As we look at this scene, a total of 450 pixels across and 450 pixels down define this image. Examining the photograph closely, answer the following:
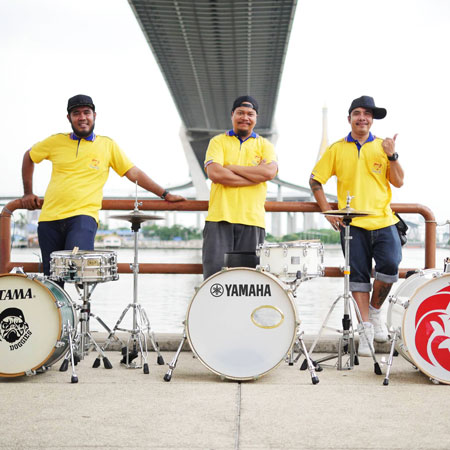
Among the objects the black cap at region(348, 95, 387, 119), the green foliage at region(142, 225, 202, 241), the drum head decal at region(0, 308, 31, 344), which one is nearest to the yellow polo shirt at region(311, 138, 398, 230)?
the black cap at region(348, 95, 387, 119)

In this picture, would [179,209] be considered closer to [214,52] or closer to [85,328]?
[85,328]

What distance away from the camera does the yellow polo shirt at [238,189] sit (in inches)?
182

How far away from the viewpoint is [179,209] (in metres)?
5.31

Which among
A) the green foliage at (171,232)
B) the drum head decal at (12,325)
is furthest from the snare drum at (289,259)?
the green foliage at (171,232)

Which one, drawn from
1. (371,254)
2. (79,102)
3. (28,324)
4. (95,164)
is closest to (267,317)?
(371,254)

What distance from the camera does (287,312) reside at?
12.7 feet

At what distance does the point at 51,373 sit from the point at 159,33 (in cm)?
3326

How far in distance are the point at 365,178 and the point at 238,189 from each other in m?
0.93

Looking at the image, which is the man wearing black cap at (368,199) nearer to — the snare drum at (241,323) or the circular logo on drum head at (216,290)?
the snare drum at (241,323)

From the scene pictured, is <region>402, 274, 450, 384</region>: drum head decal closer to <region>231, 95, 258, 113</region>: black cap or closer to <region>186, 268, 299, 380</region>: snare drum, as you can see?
<region>186, 268, 299, 380</region>: snare drum

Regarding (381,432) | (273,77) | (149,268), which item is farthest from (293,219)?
(381,432)

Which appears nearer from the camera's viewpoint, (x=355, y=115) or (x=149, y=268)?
(x=355, y=115)

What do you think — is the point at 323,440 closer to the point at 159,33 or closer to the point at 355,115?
the point at 355,115

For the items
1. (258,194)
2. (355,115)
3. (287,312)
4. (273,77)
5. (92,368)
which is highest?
(273,77)
